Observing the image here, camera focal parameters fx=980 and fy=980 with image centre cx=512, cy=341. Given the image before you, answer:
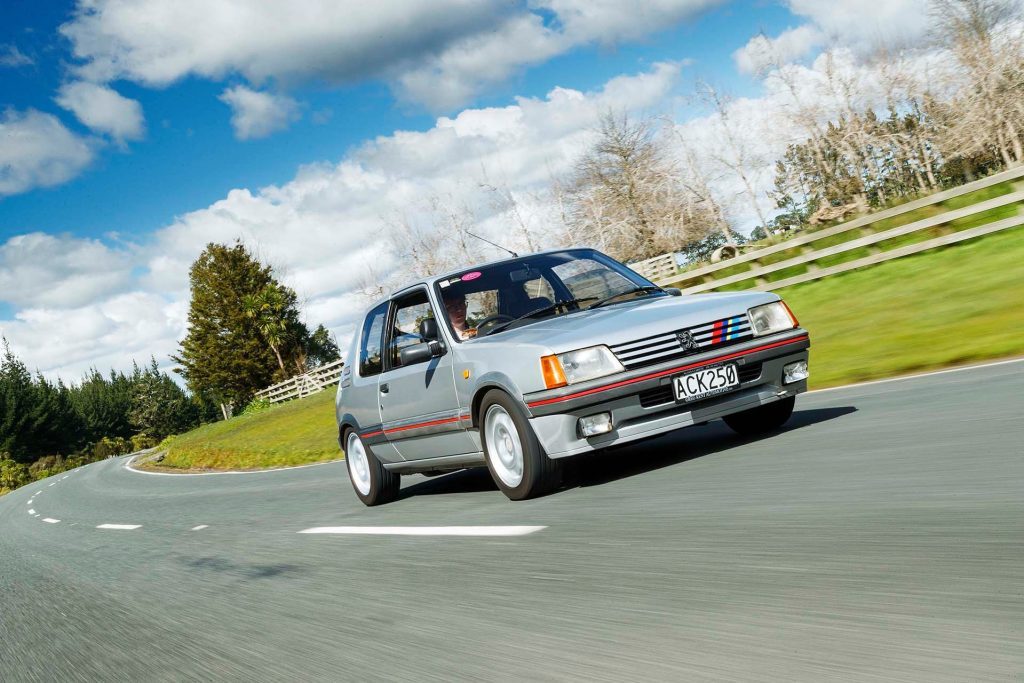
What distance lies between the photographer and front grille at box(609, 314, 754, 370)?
19.4ft

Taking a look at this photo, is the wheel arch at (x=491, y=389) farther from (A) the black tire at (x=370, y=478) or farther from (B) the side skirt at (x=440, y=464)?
(A) the black tire at (x=370, y=478)

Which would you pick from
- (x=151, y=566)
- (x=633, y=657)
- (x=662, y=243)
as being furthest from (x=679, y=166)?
(x=633, y=657)

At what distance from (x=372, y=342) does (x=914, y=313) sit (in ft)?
27.2

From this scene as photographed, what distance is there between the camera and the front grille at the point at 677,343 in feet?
19.4

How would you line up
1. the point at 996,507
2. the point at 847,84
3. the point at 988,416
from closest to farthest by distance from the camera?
the point at 996,507 → the point at 988,416 → the point at 847,84

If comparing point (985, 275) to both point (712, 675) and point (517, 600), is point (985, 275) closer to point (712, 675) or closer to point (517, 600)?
point (517, 600)

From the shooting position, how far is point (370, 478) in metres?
8.62

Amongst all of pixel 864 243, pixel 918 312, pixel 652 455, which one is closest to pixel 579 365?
pixel 652 455

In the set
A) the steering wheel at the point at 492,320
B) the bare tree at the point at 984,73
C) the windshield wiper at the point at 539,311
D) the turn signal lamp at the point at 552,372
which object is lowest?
the turn signal lamp at the point at 552,372

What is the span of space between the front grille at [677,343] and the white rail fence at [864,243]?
11.5 metres

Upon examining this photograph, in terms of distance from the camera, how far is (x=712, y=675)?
2.54 m

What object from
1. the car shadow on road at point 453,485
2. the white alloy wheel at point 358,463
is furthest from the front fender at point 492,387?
the white alloy wheel at point 358,463

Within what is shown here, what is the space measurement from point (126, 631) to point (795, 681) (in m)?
3.78

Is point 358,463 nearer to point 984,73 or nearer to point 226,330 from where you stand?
point 984,73
